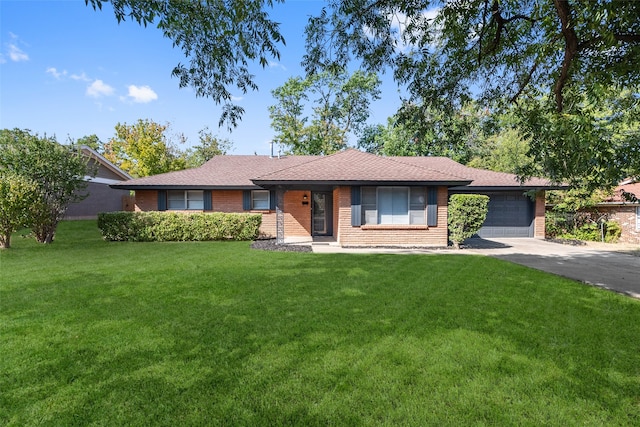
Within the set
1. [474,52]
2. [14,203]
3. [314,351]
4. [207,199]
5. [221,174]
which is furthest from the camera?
[221,174]

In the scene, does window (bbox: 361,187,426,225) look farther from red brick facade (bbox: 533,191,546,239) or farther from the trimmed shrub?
red brick facade (bbox: 533,191,546,239)

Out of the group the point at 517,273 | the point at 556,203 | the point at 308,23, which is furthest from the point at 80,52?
the point at 556,203

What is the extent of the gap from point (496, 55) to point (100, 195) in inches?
1088

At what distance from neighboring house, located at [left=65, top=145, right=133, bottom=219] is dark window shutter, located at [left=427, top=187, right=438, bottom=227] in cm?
2131

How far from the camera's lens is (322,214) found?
17.4 m

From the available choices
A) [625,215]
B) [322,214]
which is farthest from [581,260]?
[322,214]

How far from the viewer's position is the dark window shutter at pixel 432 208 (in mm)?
12930

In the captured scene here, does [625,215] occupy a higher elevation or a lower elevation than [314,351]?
higher

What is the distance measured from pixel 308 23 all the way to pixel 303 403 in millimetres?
6306

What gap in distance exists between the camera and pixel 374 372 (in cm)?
320

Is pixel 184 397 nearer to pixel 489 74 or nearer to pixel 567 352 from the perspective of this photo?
pixel 567 352

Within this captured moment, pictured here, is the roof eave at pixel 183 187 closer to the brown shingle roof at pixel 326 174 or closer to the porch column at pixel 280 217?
the brown shingle roof at pixel 326 174

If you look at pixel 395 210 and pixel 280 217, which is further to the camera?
pixel 280 217

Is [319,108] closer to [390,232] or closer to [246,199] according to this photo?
[246,199]
